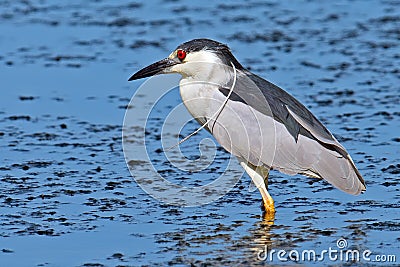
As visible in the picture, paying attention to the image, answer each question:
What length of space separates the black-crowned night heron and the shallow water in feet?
0.95

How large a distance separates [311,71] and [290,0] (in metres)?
2.92

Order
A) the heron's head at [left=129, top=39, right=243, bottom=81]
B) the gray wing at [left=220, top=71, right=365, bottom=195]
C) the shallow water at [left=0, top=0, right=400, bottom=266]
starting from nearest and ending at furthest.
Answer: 1. the shallow water at [left=0, top=0, right=400, bottom=266]
2. the gray wing at [left=220, top=71, right=365, bottom=195]
3. the heron's head at [left=129, top=39, right=243, bottom=81]

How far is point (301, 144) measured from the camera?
6.75 m

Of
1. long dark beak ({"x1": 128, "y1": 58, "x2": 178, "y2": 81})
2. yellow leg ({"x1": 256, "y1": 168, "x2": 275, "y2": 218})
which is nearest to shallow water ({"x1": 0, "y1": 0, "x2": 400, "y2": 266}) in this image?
yellow leg ({"x1": 256, "y1": 168, "x2": 275, "y2": 218})

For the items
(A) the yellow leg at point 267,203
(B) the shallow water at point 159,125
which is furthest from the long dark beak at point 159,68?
(A) the yellow leg at point 267,203

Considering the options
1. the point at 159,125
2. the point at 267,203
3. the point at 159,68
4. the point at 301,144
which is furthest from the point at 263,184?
the point at 159,125

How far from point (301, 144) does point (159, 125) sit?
2.34 m

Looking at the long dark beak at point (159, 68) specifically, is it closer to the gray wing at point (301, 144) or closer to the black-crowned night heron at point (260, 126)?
the black-crowned night heron at point (260, 126)

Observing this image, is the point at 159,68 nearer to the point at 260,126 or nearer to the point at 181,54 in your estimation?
the point at 181,54

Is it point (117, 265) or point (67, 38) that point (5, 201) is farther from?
point (67, 38)

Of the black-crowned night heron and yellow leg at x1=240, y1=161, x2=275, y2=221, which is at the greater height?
the black-crowned night heron

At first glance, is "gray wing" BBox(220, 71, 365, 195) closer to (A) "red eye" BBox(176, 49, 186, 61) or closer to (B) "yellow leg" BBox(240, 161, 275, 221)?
(B) "yellow leg" BBox(240, 161, 275, 221)

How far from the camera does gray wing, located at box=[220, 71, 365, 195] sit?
6.66m

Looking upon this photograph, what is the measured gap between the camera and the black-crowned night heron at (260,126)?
22.0ft
